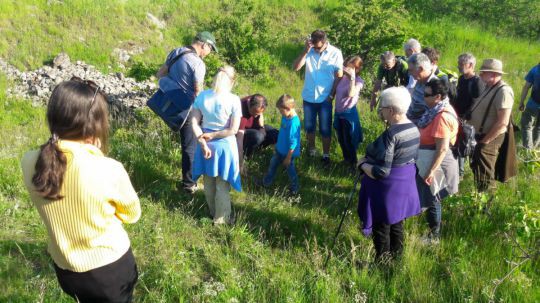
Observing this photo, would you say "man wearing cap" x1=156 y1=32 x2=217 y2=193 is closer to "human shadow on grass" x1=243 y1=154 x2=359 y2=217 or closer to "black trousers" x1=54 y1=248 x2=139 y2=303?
"human shadow on grass" x1=243 y1=154 x2=359 y2=217

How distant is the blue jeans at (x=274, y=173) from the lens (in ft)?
17.8

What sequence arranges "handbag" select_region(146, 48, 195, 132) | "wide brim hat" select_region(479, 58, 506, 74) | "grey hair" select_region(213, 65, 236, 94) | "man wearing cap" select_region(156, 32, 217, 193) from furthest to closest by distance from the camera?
"handbag" select_region(146, 48, 195, 132)
"man wearing cap" select_region(156, 32, 217, 193)
"wide brim hat" select_region(479, 58, 506, 74)
"grey hair" select_region(213, 65, 236, 94)

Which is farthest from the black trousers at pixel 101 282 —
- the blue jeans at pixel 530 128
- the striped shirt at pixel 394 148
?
the blue jeans at pixel 530 128

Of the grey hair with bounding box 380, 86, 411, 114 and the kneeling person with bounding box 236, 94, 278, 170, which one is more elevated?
the grey hair with bounding box 380, 86, 411, 114

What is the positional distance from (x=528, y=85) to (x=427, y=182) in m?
4.08

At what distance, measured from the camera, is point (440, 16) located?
1463cm

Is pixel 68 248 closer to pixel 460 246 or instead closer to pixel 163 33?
pixel 460 246

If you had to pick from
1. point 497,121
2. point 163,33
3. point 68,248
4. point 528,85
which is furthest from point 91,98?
point 163,33

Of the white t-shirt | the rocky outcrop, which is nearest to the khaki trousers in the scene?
the white t-shirt

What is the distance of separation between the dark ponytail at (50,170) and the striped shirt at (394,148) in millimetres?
2403

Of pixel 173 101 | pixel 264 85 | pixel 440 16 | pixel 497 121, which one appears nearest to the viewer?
pixel 497 121

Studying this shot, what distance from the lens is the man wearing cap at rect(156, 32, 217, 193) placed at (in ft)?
16.3

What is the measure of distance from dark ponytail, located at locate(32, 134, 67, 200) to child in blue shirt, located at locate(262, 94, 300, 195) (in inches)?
127

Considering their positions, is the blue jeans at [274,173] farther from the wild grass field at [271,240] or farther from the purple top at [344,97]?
the purple top at [344,97]
